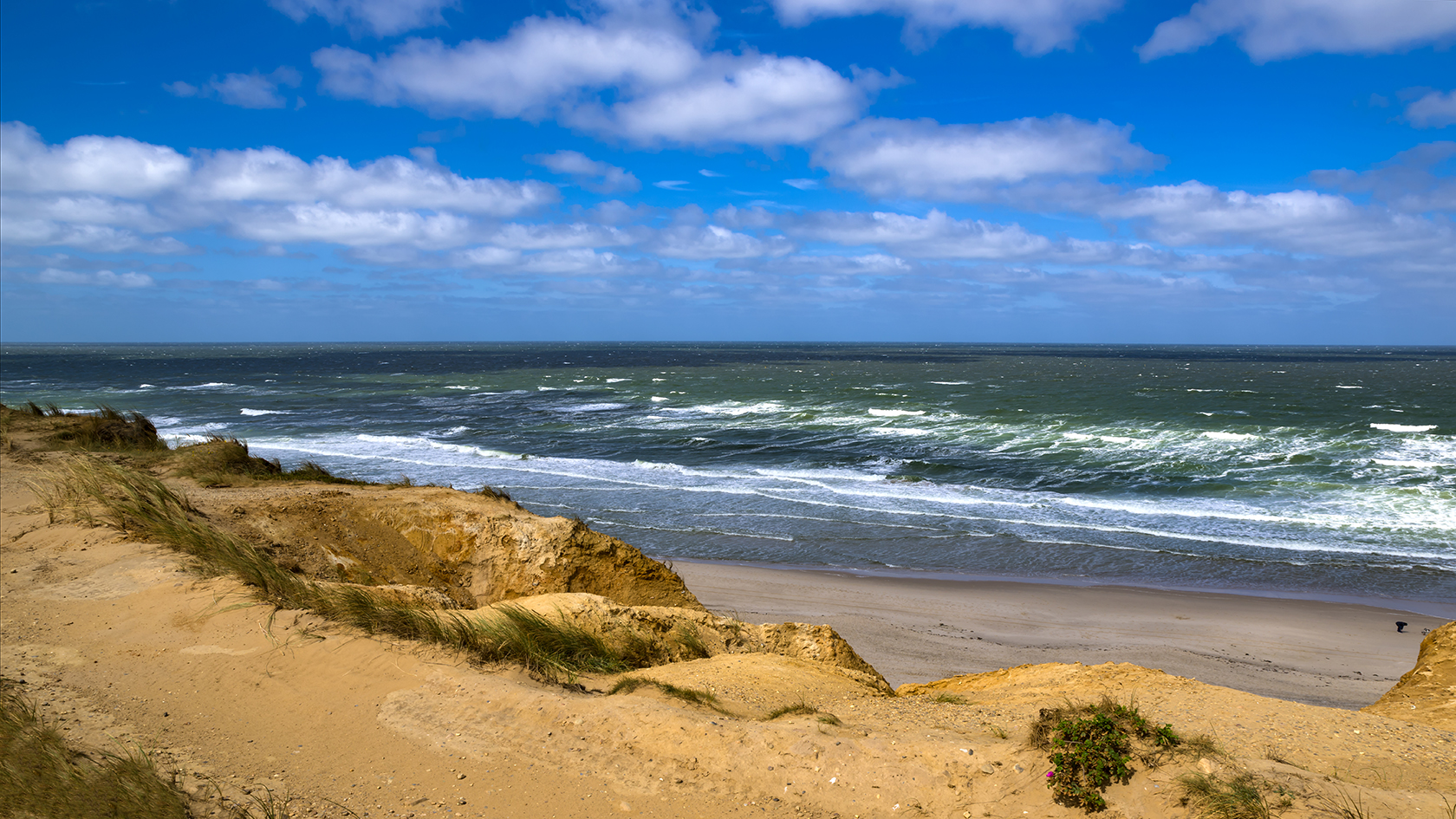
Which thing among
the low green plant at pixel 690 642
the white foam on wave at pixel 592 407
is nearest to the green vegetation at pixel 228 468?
the low green plant at pixel 690 642

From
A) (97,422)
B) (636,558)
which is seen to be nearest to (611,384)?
(97,422)

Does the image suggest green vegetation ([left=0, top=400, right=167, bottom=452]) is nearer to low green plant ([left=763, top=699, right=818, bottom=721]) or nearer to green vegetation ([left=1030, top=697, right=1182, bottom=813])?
low green plant ([left=763, top=699, right=818, bottom=721])

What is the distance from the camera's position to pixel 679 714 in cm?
516

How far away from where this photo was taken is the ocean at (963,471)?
677 inches

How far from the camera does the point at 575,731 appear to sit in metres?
5.04

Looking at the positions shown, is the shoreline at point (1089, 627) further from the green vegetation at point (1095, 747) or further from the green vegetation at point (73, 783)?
the green vegetation at point (73, 783)

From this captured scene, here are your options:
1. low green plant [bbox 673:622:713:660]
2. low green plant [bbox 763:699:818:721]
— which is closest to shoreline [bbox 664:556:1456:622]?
low green plant [bbox 673:622:713:660]

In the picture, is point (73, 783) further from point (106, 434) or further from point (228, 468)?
point (106, 434)

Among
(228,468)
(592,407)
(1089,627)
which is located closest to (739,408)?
(592,407)

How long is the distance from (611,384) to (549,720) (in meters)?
64.7

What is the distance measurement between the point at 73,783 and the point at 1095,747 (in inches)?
221

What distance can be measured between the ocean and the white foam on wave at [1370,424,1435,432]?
0.18m

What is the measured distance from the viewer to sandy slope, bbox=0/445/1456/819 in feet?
14.5

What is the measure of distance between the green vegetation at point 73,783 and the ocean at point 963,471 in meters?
12.9
